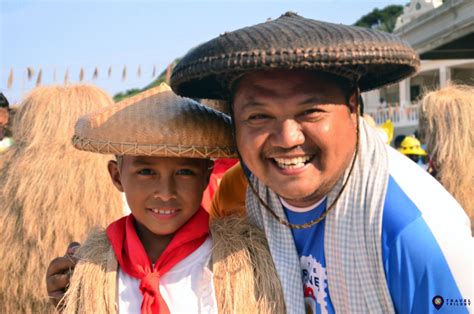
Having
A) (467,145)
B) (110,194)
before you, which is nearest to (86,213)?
(110,194)

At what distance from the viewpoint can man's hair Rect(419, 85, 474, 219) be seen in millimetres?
4246

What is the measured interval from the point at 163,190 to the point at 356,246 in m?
0.74

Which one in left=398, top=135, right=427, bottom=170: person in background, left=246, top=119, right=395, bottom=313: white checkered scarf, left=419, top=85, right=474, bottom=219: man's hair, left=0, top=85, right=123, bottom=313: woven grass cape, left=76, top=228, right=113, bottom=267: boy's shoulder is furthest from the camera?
left=398, top=135, right=427, bottom=170: person in background

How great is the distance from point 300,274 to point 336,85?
65 cm

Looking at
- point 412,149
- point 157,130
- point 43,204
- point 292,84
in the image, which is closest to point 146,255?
point 157,130

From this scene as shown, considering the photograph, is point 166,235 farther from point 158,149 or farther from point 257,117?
point 257,117

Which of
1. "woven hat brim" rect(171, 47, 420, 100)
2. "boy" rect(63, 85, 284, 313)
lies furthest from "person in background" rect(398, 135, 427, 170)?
"boy" rect(63, 85, 284, 313)

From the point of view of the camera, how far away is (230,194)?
258 cm

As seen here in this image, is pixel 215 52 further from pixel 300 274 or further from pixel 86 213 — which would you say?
pixel 86 213

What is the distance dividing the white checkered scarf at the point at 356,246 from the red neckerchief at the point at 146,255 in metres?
0.32

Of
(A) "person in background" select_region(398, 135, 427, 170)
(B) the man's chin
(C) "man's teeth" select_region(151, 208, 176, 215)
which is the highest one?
(A) "person in background" select_region(398, 135, 427, 170)

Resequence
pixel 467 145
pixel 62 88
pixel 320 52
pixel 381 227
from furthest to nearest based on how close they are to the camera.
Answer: pixel 467 145
pixel 62 88
pixel 381 227
pixel 320 52

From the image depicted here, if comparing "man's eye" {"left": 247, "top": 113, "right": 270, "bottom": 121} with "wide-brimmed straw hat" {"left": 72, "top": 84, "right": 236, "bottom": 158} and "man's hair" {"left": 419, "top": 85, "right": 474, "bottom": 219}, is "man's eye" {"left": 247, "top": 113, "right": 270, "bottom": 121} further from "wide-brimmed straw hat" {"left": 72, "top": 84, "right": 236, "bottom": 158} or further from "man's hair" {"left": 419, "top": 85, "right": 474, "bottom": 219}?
"man's hair" {"left": 419, "top": 85, "right": 474, "bottom": 219}

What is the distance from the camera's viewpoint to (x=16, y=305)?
10.5 feet
